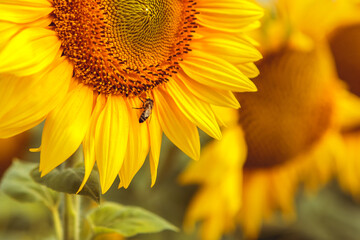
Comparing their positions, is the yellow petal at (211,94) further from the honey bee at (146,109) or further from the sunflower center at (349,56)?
the sunflower center at (349,56)

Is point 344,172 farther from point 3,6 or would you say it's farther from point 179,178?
point 3,6

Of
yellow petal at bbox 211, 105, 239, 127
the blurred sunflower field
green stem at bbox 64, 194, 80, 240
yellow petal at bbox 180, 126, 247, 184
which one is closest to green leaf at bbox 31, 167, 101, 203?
the blurred sunflower field

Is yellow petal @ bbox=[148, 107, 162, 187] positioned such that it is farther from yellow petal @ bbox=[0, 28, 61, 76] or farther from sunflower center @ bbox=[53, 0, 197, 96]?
yellow petal @ bbox=[0, 28, 61, 76]

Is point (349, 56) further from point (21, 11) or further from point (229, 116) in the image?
point (21, 11)

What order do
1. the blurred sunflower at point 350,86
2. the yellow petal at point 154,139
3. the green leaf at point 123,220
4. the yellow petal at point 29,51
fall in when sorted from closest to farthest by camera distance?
the yellow petal at point 29,51, the yellow petal at point 154,139, the green leaf at point 123,220, the blurred sunflower at point 350,86

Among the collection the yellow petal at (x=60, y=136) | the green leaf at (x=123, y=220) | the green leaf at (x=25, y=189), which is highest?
the yellow petal at (x=60, y=136)

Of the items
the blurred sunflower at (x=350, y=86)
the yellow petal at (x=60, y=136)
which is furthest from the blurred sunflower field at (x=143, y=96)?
the blurred sunflower at (x=350, y=86)

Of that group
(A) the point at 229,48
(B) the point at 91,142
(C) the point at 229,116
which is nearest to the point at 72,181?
(B) the point at 91,142

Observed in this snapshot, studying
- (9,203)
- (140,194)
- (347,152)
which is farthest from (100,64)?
(347,152)
